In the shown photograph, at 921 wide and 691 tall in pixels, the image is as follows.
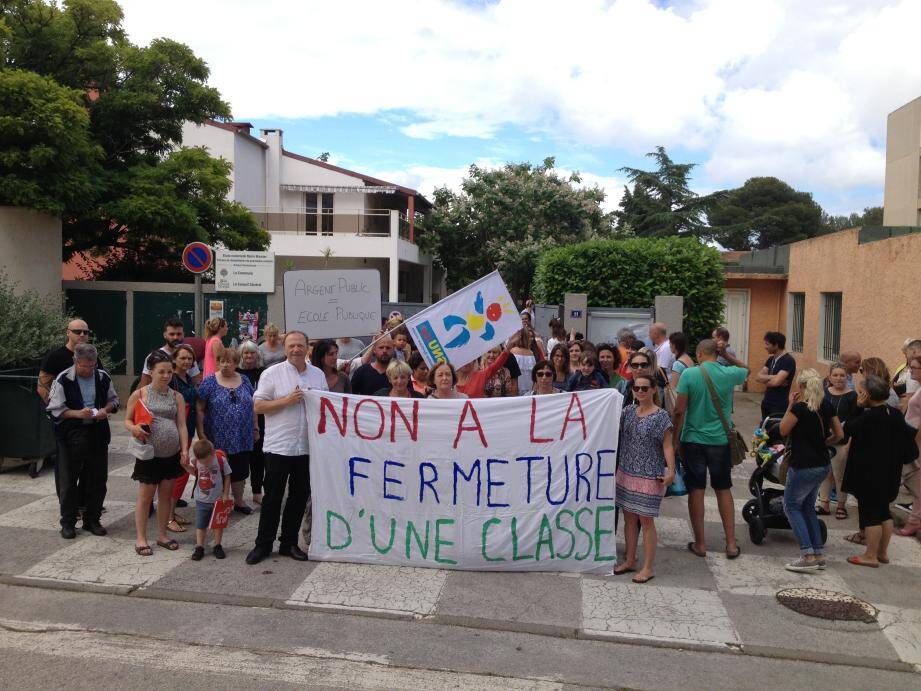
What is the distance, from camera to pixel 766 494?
6.98 meters

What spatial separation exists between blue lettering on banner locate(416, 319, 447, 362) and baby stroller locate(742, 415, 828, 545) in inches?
114

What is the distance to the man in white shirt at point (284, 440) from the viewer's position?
6.14 meters

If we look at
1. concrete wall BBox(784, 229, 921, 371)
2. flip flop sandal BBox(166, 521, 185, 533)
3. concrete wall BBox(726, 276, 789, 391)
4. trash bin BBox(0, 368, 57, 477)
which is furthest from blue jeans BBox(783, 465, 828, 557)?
concrete wall BBox(726, 276, 789, 391)

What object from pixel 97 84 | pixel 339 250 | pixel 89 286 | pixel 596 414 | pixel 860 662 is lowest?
pixel 860 662

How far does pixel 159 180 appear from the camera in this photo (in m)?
15.3

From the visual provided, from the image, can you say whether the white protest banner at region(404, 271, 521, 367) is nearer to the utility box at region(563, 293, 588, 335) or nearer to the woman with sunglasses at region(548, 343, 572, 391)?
the woman with sunglasses at region(548, 343, 572, 391)

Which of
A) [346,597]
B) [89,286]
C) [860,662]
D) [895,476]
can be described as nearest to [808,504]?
[895,476]

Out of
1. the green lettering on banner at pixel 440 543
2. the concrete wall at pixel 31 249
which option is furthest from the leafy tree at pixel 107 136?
the green lettering on banner at pixel 440 543

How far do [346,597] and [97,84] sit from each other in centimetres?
1376

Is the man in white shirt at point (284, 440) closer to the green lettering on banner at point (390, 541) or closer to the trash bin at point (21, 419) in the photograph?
the green lettering on banner at point (390, 541)

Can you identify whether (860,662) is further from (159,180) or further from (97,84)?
(97,84)

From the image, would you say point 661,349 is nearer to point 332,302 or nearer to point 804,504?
point 804,504

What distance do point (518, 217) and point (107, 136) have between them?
61.1 ft

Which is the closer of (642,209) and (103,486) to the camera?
(103,486)
